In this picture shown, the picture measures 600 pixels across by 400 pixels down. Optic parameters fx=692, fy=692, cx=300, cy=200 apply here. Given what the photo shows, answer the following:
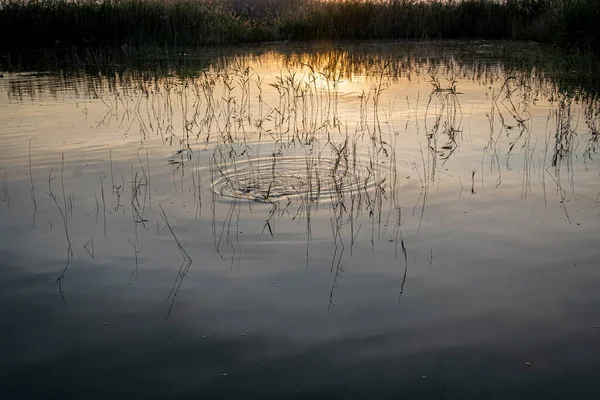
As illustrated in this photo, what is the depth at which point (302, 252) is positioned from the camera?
5.23 metres

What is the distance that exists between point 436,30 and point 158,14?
997 centimetres

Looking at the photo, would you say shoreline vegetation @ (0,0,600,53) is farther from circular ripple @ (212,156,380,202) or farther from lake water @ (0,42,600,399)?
circular ripple @ (212,156,380,202)

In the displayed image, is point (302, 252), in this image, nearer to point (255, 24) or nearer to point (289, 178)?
point (289, 178)

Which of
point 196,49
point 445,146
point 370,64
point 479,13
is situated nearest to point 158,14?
point 196,49

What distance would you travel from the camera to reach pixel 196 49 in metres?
21.6

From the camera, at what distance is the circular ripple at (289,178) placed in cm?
669

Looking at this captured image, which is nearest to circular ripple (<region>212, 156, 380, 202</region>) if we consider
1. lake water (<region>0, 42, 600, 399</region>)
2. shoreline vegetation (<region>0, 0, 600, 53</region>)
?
lake water (<region>0, 42, 600, 399</region>)

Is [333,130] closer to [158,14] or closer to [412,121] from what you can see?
[412,121]

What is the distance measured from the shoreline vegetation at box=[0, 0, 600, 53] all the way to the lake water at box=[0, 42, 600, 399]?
1231 centimetres

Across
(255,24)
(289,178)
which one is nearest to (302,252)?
(289,178)

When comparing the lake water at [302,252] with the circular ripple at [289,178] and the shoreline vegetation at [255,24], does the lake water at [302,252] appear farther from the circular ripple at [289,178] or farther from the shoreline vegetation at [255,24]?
the shoreline vegetation at [255,24]

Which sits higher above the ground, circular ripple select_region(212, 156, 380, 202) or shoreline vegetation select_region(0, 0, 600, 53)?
shoreline vegetation select_region(0, 0, 600, 53)

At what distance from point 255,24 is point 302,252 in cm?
2217

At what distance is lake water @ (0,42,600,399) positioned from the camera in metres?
3.64
